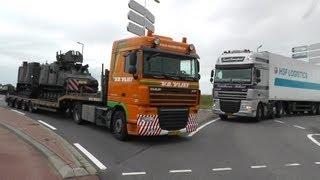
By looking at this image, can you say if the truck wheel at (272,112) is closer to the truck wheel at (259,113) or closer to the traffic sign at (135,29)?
the truck wheel at (259,113)

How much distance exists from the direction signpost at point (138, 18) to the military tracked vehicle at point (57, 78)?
4.65 metres

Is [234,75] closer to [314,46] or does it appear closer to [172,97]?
[172,97]

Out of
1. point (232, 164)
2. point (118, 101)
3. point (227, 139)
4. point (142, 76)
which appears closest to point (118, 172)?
point (232, 164)

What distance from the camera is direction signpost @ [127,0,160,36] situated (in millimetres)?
17703

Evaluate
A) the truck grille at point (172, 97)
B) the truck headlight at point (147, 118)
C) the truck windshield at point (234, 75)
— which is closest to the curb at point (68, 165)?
the truck headlight at point (147, 118)

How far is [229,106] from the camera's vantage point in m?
25.1

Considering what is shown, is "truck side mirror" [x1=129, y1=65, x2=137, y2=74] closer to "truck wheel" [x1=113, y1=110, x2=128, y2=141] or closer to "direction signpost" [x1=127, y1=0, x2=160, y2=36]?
"truck wheel" [x1=113, y1=110, x2=128, y2=141]

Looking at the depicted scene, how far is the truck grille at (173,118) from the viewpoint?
15102 mm

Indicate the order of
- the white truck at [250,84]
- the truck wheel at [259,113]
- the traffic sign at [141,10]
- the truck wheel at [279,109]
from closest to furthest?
1. the traffic sign at [141,10]
2. the white truck at [250,84]
3. the truck wheel at [259,113]
4. the truck wheel at [279,109]

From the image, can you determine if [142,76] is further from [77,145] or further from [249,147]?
[249,147]

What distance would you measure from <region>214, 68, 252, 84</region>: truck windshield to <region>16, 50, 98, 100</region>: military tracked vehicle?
6452mm

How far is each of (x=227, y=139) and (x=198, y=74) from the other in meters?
2.40

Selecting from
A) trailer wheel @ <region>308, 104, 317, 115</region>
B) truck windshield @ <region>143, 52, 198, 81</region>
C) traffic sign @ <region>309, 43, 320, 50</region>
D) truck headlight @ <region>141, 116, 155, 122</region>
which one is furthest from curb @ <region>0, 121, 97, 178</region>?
traffic sign @ <region>309, 43, 320, 50</region>

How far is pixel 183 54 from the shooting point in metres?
15.7
